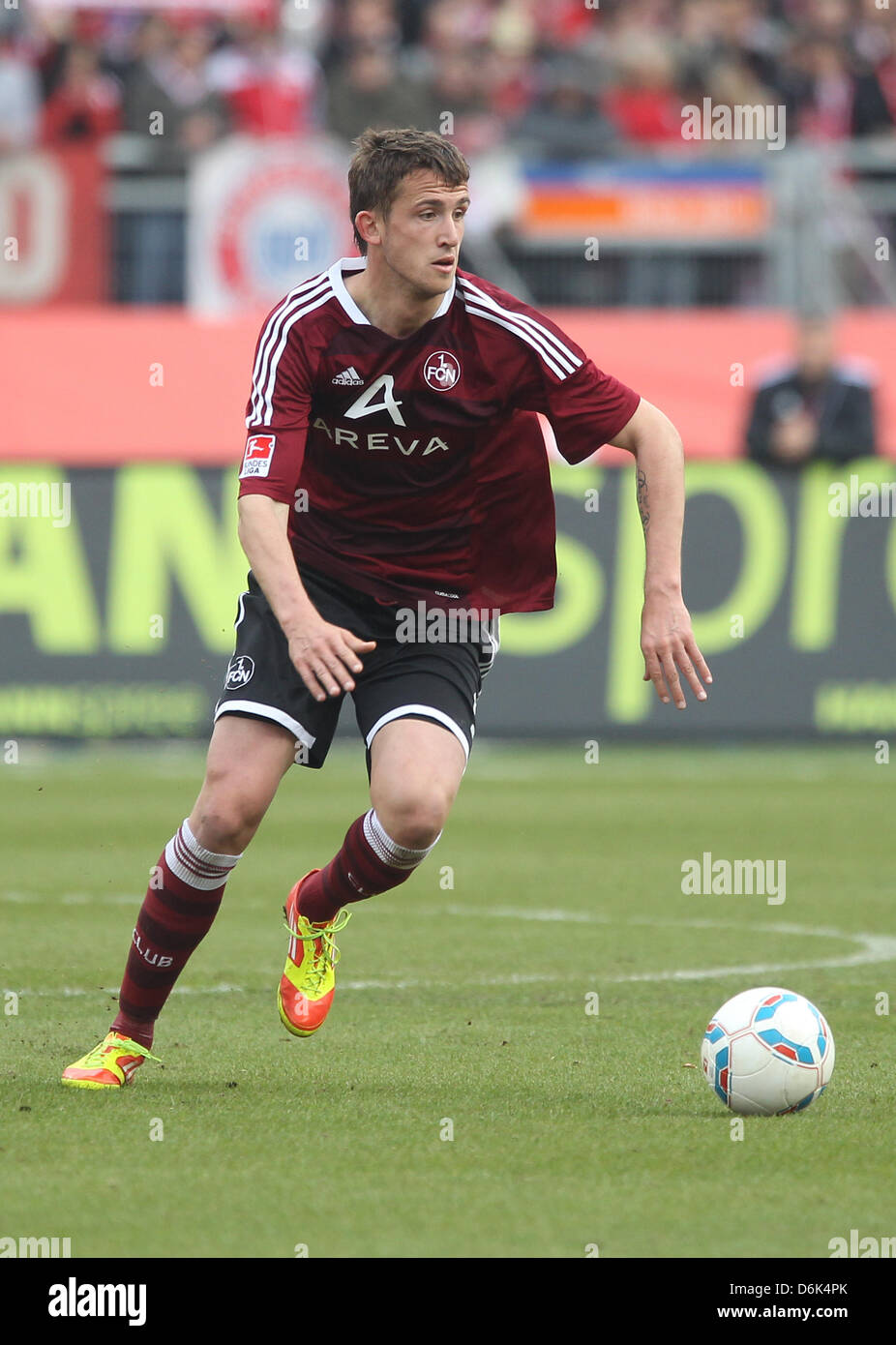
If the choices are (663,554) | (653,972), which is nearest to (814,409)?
(653,972)

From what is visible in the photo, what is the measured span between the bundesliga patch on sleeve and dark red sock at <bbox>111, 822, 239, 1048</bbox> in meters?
0.96

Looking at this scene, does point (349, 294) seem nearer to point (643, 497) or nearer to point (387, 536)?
point (387, 536)

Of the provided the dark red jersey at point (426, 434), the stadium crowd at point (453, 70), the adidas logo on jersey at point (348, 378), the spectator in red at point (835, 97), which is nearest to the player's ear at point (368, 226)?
the dark red jersey at point (426, 434)

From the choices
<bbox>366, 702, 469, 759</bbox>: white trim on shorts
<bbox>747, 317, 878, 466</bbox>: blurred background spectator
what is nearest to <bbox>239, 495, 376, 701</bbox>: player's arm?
<bbox>366, 702, 469, 759</bbox>: white trim on shorts

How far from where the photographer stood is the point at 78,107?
1764 cm

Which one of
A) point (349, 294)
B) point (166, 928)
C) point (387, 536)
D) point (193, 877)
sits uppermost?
point (349, 294)

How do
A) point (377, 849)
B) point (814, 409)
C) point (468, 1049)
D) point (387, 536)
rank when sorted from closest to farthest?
point (377, 849)
point (387, 536)
point (468, 1049)
point (814, 409)

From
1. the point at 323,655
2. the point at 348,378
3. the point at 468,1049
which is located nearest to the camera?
the point at 323,655

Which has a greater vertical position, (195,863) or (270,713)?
(270,713)

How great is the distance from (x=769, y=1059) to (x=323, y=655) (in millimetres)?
1465

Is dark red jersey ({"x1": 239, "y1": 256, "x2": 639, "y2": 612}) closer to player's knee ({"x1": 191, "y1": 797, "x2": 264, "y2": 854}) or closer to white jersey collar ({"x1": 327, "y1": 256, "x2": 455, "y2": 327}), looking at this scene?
white jersey collar ({"x1": 327, "y1": 256, "x2": 455, "y2": 327})

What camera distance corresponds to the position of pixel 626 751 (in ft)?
50.0

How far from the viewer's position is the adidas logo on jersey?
571cm

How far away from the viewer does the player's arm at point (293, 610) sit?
5.22 metres
